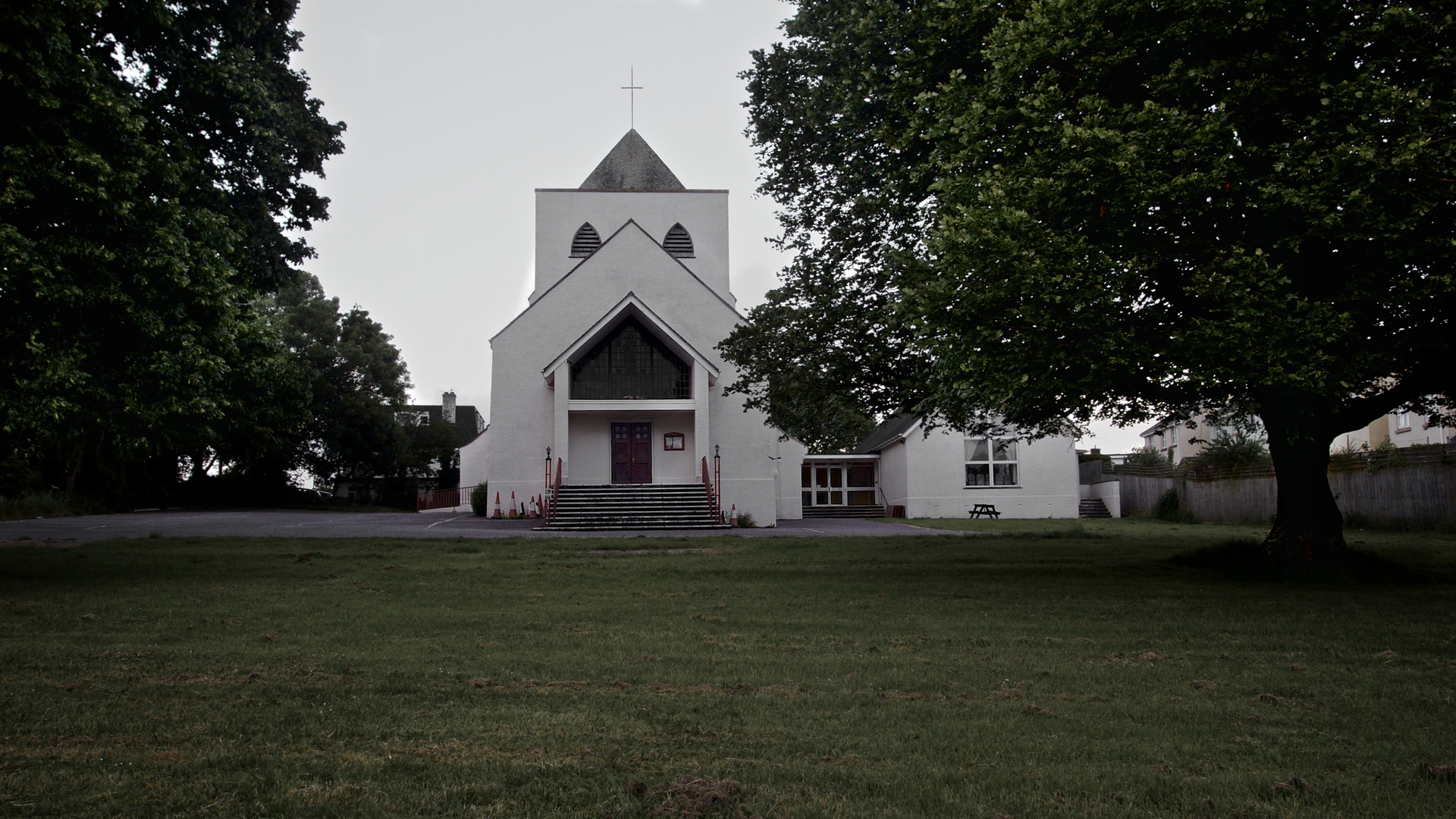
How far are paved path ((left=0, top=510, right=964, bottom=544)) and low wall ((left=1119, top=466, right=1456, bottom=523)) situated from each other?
11.1 m

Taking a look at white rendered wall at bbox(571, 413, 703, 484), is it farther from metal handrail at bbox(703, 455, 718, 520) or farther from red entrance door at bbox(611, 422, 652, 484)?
metal handrail at bbox(703, 455, 718, 520)

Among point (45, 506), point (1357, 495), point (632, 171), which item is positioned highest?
point (632, 171)

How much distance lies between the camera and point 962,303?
424 inches

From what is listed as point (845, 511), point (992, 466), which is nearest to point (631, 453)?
point (845, 511)

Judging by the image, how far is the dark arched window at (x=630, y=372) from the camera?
99.3ft

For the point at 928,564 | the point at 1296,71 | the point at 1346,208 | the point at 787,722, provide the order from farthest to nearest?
1. the point at 928,564
2. the point at 1296,71
3. the point at 1346,208
4. the point at 787,722

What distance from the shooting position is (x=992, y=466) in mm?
41188

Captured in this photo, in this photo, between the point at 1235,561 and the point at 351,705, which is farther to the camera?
the point at 1235,561

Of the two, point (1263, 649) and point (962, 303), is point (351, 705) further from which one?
point (962, 303)

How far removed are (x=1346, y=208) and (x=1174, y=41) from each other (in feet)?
9.06

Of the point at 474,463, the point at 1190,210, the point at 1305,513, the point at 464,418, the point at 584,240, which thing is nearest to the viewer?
the point at 1190,210

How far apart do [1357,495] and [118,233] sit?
96.2 ft

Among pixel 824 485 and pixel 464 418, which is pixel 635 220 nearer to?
pixel 824 485

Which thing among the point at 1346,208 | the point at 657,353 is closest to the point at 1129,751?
the point at 1346,208
